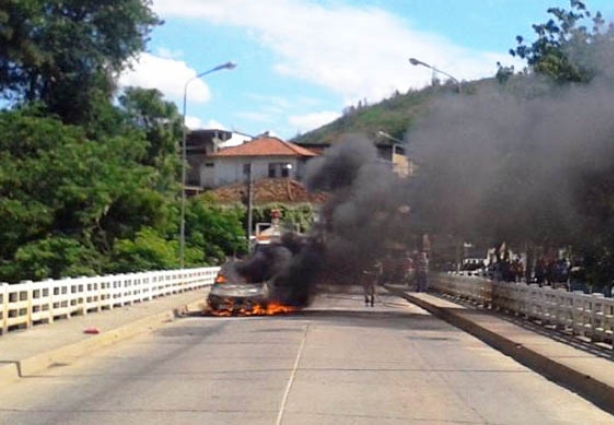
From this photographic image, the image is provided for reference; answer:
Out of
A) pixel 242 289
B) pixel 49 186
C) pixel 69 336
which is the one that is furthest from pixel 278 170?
pixel 69 336

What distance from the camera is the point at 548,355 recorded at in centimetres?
1833

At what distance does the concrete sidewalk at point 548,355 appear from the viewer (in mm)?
14823

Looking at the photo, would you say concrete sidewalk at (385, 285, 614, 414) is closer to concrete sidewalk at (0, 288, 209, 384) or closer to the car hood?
the car hood

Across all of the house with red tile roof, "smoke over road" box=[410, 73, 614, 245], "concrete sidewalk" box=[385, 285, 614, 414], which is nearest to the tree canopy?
"smoke over road" box=[410, 73, 614, 245]

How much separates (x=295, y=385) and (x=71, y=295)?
1381 centimetres

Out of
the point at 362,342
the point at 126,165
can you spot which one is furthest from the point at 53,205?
the point at 362,342

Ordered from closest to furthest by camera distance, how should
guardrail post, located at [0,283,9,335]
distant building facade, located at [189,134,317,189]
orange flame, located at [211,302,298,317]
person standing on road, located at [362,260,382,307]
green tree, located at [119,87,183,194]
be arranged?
guardrail post, located at [0,283,9,335]
orange flame, located at [211,302,298,317]
person standing on road, located at [362,260,382,307]
green tree, located at [119,87,183,194]
distant building facade, located at [189,134,317,189]

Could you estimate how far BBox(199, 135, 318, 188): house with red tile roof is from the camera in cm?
8756

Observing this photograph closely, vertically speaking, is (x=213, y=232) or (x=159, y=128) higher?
(x=159, y=128)

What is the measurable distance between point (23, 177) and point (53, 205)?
1.77m

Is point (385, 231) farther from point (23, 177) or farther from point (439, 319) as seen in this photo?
point (23, 177)

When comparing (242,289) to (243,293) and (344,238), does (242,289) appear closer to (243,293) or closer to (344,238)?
(243,293)

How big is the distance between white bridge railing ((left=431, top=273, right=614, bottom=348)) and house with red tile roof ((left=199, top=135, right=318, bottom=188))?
161 feet

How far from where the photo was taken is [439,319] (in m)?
31.6
